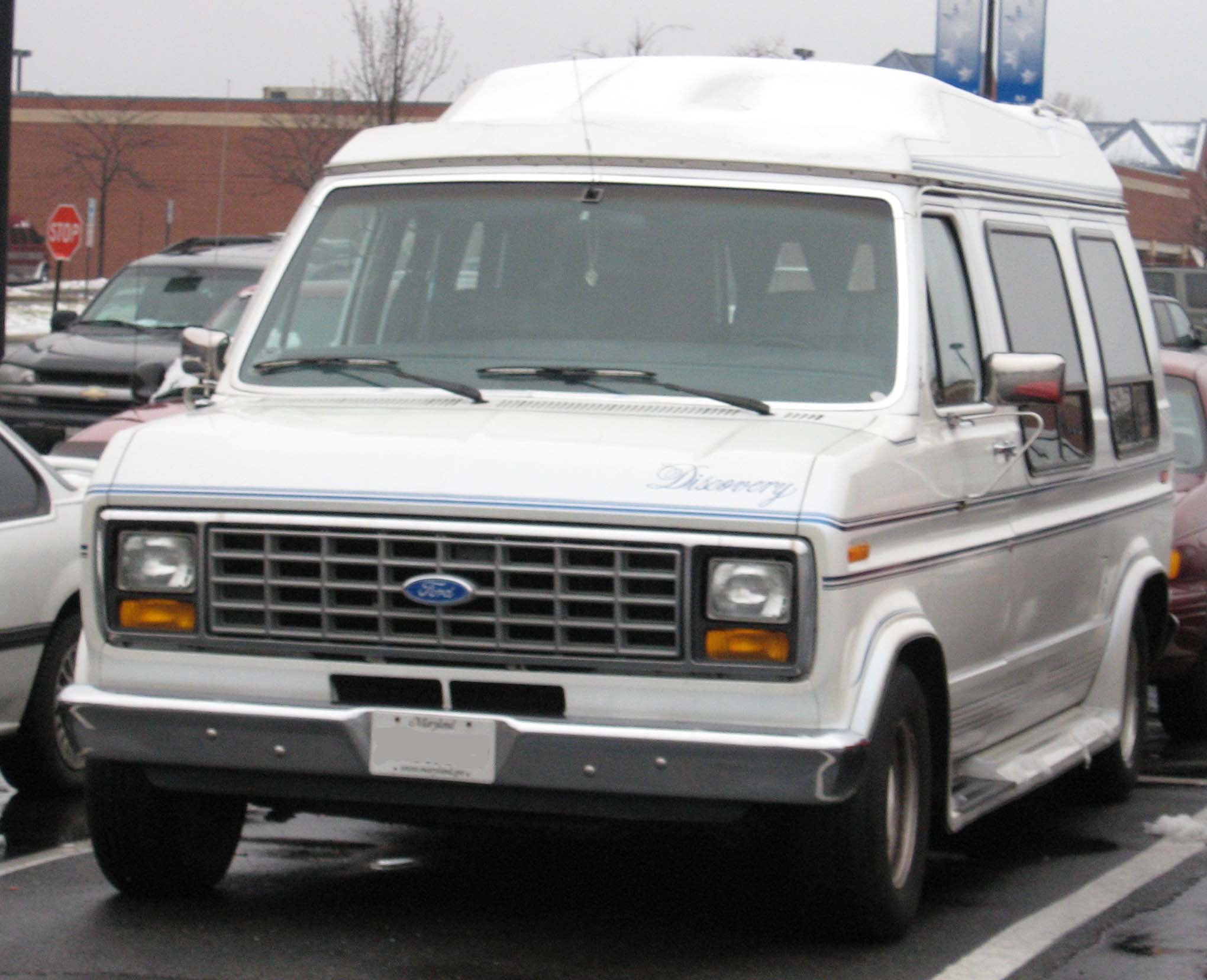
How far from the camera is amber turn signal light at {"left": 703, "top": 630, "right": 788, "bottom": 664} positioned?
5.20m

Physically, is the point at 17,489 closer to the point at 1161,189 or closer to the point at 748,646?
the point at 748,646

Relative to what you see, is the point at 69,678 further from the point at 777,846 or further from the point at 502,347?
the point at 777,846

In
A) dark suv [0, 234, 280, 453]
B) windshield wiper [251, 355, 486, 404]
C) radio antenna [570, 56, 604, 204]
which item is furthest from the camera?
dark suv [0, 234, 280, 453]

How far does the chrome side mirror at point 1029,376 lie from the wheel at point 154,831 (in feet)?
7.92

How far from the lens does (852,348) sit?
6207mm

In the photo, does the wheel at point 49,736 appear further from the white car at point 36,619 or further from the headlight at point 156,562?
the headlight at point 156,562

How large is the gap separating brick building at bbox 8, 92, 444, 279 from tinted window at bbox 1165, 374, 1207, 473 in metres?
53.6

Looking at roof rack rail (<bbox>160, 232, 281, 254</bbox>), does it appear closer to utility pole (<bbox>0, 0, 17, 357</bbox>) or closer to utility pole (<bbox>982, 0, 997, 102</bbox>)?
utility pole (<bbox>0, 0, 17, 357</bbox>)

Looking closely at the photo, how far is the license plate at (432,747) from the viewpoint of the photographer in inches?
207

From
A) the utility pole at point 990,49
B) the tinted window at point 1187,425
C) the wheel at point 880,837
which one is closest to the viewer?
the wheel at point 880,837

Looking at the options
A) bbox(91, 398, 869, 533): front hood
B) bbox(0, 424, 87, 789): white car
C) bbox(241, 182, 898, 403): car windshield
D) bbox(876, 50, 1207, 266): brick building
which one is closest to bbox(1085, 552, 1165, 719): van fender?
bbox(241, 182, 898, 403): car windshield

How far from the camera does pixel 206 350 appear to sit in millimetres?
6918

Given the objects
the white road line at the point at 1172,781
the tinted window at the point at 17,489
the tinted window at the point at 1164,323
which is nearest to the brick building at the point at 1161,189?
the tinted window at the point at 1164,323

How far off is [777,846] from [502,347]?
64.4 inches
